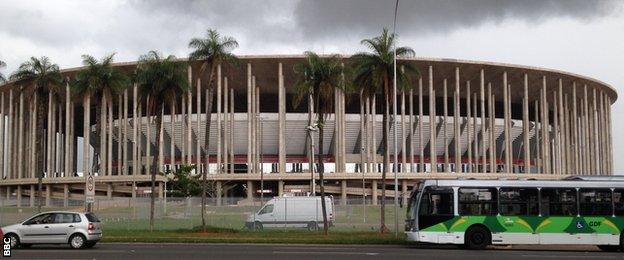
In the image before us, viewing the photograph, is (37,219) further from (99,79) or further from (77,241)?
(99,79)

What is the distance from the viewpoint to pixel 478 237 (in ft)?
103

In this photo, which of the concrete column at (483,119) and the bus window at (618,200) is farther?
the concrete column at (483,119)

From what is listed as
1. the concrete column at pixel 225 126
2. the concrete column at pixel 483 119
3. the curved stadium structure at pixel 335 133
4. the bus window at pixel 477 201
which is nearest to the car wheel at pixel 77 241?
the bus window at pixel 477 201

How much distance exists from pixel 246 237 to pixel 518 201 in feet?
43.3

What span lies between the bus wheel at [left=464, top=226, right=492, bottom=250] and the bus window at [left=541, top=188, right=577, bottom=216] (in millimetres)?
2653

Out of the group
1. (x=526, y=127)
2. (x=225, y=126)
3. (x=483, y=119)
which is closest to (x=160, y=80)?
(x=225, y=126)

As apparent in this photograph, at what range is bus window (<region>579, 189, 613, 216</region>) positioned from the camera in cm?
3181

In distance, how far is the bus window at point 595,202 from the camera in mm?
31812

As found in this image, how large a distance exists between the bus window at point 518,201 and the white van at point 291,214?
15.0 m

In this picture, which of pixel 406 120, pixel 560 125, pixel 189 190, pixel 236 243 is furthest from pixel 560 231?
pixel 560 125

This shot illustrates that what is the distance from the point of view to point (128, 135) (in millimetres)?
103938

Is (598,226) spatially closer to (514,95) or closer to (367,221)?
(367,221)

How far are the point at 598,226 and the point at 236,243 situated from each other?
A: 51.7 feet

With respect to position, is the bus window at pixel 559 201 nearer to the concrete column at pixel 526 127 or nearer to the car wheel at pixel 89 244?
the car wheel at pixel 89 244
